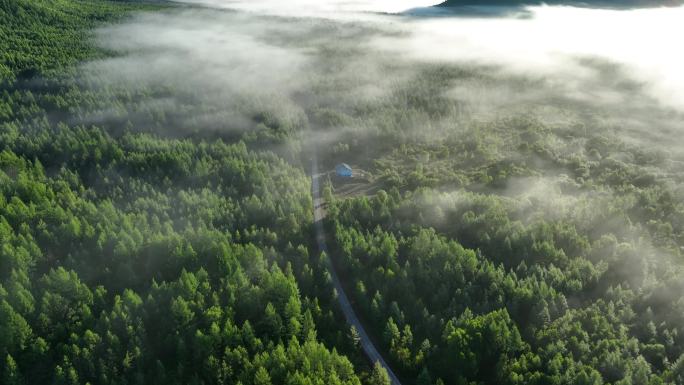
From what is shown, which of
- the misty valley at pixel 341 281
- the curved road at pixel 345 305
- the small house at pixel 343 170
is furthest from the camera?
the small house at pixel 343 170

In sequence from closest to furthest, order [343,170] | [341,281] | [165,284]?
[165,284] < [341,281] < [343,170]

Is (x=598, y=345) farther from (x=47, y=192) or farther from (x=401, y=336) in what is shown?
(x=47, y=192)

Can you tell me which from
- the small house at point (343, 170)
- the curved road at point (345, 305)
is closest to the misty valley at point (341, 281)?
the curved road at point (345, 305)

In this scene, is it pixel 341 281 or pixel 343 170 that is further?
pixel 343 170

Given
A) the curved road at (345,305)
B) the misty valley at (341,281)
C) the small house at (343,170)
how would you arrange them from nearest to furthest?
the misty valley at (341,281)
the curved road at (345,305)
the small house at (343,170)

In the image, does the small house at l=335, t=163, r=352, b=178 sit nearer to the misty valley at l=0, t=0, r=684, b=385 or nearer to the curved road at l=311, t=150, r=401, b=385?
the misty valley at l=0, t=0, r=684, b=385

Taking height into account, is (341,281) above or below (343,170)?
below

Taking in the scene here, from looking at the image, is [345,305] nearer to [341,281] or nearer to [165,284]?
[341,281]

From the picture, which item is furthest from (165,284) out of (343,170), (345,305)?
(343,170)

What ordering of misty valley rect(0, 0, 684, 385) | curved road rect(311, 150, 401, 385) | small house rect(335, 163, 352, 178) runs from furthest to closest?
small house rect(335, 163, 352, 178) → curved road rect(311, 150, 401, 385) → misty valley rect(0, 0, 684, 385)

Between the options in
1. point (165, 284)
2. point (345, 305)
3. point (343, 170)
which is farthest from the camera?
point (343, 170)

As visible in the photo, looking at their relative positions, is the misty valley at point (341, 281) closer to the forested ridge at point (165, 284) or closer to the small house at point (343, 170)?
the forested ridge at point (165, 284)

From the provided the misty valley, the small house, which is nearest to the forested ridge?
the misty valley
